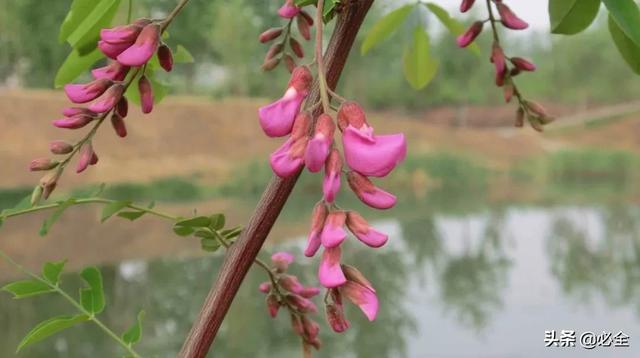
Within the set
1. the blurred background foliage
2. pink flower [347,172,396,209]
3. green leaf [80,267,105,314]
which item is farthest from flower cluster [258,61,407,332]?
the blurred background foliage

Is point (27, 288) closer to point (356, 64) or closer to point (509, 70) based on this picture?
point (509, 70)

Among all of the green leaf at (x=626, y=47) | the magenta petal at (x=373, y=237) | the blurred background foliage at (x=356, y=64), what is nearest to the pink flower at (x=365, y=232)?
the magenta petal at (x=373, y=237)

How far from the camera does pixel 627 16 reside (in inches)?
5.7

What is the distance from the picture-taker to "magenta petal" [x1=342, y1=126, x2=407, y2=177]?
0.10 meters

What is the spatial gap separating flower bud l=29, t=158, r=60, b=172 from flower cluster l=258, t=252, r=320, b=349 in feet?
0.19

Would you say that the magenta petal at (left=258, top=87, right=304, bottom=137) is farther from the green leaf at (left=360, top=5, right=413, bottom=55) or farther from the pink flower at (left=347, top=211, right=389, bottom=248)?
the green leaf at (left=360, top=5, right=413, bottom=55)

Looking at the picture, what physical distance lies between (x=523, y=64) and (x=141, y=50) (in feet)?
0.46

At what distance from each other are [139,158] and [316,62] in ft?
10.9

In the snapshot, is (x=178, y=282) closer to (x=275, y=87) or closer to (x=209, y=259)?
(x=209, y=259)

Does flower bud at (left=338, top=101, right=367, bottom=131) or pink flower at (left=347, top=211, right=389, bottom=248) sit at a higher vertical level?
flower bud at (left=338, top=101, right=367, bottom=131)

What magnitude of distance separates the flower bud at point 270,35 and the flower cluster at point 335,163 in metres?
0.09

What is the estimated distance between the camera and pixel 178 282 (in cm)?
197

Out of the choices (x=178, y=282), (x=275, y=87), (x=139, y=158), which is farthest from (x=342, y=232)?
(x=275, y=87)

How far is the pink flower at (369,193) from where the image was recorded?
12 centimetres
